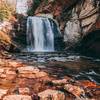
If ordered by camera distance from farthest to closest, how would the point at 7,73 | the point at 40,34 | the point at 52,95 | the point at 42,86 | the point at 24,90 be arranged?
the point at 40,34
the point at 7,73
the point at 42,86
the point at 24,90
the point at 52,95

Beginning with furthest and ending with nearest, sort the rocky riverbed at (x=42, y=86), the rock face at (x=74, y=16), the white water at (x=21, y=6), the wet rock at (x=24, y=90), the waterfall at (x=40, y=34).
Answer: the white water at (x=21, y=6) < the waterfall at (x=40, y=34) < the rock face at (x=74, y=16) < the wet rock at (x=24, y=90) < the rocky riverbed at (x=42, y=86)

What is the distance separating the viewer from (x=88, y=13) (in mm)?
17844

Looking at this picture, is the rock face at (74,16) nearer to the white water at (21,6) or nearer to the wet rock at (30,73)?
the white water at (21,6)

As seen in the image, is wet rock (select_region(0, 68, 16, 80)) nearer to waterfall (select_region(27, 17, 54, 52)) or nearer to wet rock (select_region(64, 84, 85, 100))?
wet rock (select_region(64, 84, 85, 100))

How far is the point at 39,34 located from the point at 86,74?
10.4 m

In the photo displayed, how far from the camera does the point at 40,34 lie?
21031 mm

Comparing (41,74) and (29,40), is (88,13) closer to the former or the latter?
(29,40)

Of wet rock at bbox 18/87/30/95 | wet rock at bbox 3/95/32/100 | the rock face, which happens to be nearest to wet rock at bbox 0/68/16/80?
wet rock at bbox 18/87/30/95

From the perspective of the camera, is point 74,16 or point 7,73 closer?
point 7,73

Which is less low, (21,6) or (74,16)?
(21,6)

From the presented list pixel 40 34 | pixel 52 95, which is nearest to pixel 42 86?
pixel 52 95

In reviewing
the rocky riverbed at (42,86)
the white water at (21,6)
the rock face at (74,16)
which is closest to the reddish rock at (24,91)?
the rocky riverbed at (42,86)

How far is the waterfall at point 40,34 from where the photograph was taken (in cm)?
2056

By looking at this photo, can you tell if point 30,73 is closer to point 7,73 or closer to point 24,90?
point 7,73
